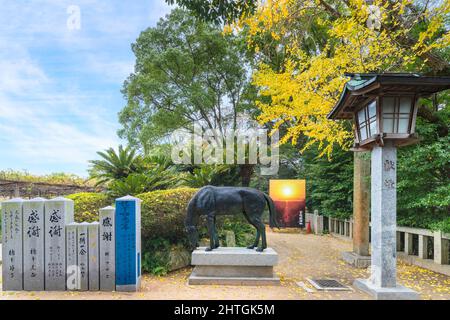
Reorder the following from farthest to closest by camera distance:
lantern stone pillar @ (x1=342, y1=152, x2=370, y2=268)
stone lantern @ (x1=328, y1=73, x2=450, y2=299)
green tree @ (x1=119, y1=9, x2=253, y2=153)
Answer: green tree @ (x1=119, y1=9, x2=253, y2=153) → lantern stone pillar @ (x1=342, y1=152, x2=370, y2=268) → stone lantern @ (x1=328, y1=73, x2=450, y2=299)

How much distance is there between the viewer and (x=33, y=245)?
20.3ft

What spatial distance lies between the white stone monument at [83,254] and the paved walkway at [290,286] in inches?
9.6

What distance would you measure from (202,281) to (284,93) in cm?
535

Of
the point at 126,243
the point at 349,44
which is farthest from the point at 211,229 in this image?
the point at 349,44

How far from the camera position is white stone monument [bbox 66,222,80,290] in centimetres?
612

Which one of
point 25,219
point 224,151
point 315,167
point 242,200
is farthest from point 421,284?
point 224,151

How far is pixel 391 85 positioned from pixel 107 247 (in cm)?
584

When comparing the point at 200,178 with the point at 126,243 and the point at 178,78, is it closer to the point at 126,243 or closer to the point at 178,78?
the point at 126,243

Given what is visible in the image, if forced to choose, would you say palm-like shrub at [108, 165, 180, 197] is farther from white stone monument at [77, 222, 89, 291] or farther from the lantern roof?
the lantern roof

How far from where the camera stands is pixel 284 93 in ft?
29.6

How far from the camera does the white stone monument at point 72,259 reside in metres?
6.12

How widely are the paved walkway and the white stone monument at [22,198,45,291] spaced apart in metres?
0.25

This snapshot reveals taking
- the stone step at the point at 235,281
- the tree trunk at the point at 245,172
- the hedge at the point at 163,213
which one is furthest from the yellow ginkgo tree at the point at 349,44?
the tree trunk at the point at 245,172

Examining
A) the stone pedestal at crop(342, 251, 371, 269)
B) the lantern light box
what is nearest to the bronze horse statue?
the stone pedestal at crop(342, 251, 371, 269)
